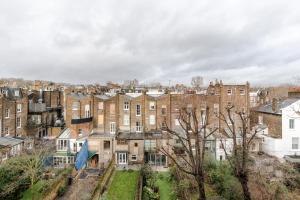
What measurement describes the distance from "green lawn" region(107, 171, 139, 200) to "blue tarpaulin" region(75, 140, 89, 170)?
5028 millimetres

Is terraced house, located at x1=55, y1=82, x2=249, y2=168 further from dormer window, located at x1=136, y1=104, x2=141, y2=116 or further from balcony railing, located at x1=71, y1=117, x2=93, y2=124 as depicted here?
balcony railing, located at x1=71, y1=117, x2=93, y2=124

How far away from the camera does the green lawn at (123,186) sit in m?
27.0

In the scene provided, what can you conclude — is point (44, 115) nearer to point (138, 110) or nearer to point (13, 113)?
point (13, 113)

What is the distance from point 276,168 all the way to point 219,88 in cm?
1835

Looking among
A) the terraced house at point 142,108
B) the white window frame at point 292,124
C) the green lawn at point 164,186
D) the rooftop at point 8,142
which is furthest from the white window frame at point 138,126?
the white window frame at point 292,124

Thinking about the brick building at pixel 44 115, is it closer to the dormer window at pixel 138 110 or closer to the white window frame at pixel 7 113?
the white window frame at pixel 7 113

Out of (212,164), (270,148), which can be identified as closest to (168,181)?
(212,164)

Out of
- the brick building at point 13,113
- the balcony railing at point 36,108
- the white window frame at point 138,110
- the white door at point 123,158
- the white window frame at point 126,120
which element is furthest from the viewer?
the balcony railing at point 36,108

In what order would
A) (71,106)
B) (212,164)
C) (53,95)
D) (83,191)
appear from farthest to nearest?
(53,95), (71,106), (212,164), (83,191)

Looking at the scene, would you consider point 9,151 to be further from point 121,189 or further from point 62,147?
point 121,189

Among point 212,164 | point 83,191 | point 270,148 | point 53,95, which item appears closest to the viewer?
point 83,191

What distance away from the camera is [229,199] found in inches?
915

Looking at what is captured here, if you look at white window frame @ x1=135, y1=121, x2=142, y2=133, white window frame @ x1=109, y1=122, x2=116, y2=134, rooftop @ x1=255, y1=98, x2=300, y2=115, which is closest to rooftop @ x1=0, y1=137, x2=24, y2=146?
white window frame @ x1=109, y1=122, x2=116, y2=134

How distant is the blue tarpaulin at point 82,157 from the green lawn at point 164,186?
429 inches
